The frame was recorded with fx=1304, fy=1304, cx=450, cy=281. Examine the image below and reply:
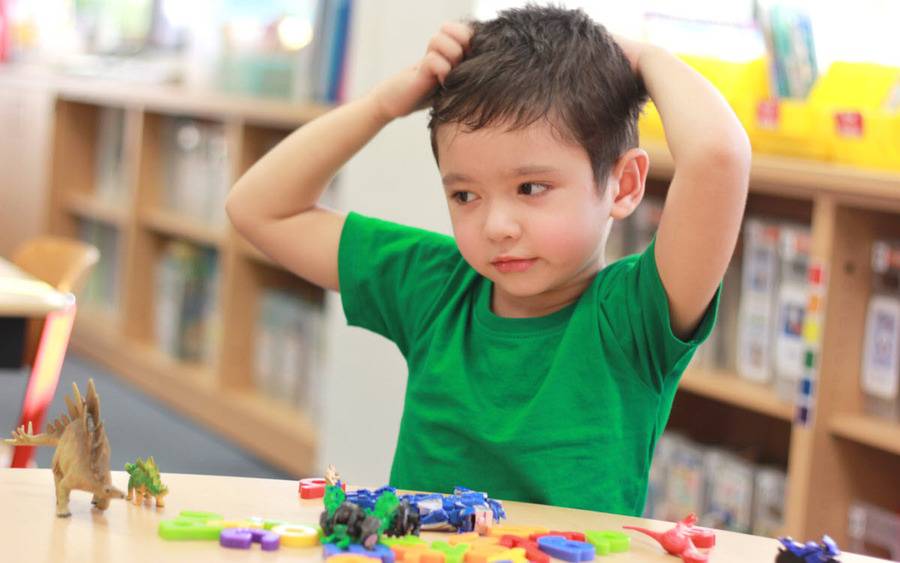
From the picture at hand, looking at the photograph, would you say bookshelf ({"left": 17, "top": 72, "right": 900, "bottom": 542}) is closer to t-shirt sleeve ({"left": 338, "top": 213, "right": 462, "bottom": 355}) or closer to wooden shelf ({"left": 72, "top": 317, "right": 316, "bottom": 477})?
wooden shelf ({"left": 72, "top": 317, "right": 316, "bottom": 477})

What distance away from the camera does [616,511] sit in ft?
4.17

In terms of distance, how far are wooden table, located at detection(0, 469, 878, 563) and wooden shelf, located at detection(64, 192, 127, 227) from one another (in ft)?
12.9

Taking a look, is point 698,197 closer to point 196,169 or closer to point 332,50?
point 332,50

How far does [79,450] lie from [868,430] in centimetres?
166

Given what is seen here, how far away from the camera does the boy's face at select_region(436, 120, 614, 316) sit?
4.07ft

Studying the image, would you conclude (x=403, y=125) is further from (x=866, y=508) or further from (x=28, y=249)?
(x=866, y=508)

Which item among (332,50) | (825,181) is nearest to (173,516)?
(825,181)

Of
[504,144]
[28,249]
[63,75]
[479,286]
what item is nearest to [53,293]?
[28,249]

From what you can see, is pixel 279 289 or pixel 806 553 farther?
pixel 279 289

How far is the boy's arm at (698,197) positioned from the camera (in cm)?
121

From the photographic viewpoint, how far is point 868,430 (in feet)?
7.54

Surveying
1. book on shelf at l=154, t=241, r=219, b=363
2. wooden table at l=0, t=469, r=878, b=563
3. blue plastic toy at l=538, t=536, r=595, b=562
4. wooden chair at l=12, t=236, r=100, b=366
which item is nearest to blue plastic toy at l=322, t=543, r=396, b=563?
wooden table at l=0, t=469, r=878, b=563

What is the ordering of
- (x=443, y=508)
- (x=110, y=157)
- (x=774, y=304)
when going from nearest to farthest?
1. (x=443, y=508)
2. (x=774, y=304)
3. (x=110, y=157)

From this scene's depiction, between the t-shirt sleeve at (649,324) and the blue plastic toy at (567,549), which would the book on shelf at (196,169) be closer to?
the t-shirt sleeve at (649,324)
